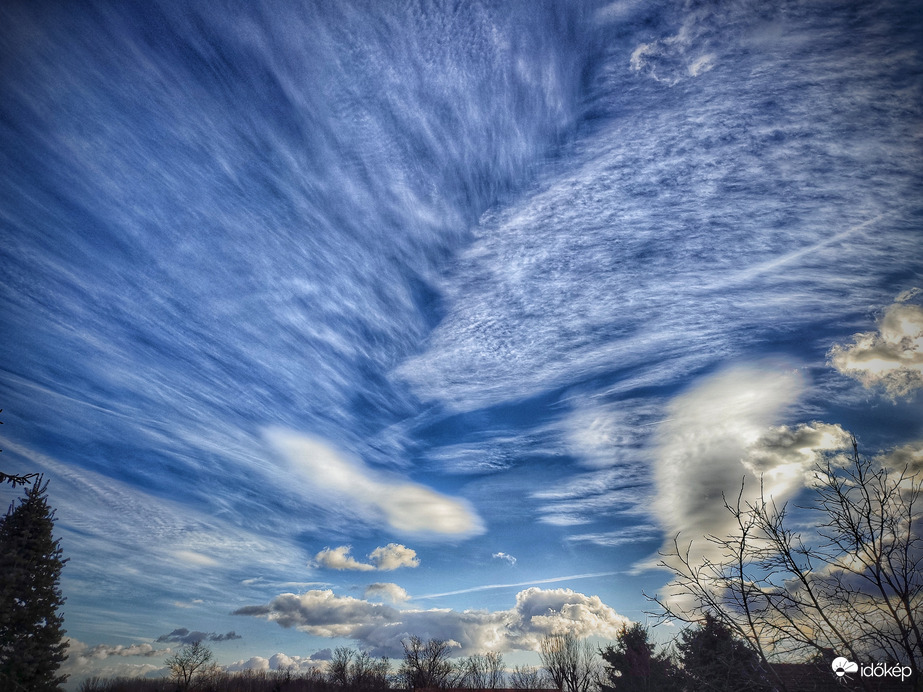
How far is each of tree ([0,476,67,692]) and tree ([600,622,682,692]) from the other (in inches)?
1820

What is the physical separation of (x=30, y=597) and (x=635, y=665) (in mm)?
50799

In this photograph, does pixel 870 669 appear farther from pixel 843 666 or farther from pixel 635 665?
pixel 635 665

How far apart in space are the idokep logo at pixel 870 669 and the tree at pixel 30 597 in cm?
4680

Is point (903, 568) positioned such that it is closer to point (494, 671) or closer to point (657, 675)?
point (657, 675)

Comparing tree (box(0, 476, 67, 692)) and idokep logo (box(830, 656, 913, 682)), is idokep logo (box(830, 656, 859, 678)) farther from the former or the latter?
tree (box(0, 476, 67, 692))

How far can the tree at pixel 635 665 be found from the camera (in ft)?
130

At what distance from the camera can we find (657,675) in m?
39.9

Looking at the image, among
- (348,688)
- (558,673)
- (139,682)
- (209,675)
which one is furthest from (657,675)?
(139,682)

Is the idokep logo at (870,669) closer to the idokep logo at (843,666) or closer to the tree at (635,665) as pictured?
the idokep logo at (843,666)

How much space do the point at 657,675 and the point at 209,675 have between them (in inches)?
3144

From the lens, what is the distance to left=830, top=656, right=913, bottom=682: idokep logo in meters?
5.69

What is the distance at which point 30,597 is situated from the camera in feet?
118

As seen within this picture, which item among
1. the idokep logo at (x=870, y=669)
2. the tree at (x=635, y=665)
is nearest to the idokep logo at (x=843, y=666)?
the idokep logo at (x=870, y=669)

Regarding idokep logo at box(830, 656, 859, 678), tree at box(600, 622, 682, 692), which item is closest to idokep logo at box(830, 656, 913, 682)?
idokep logo at box(830, 656, 859, 678)
